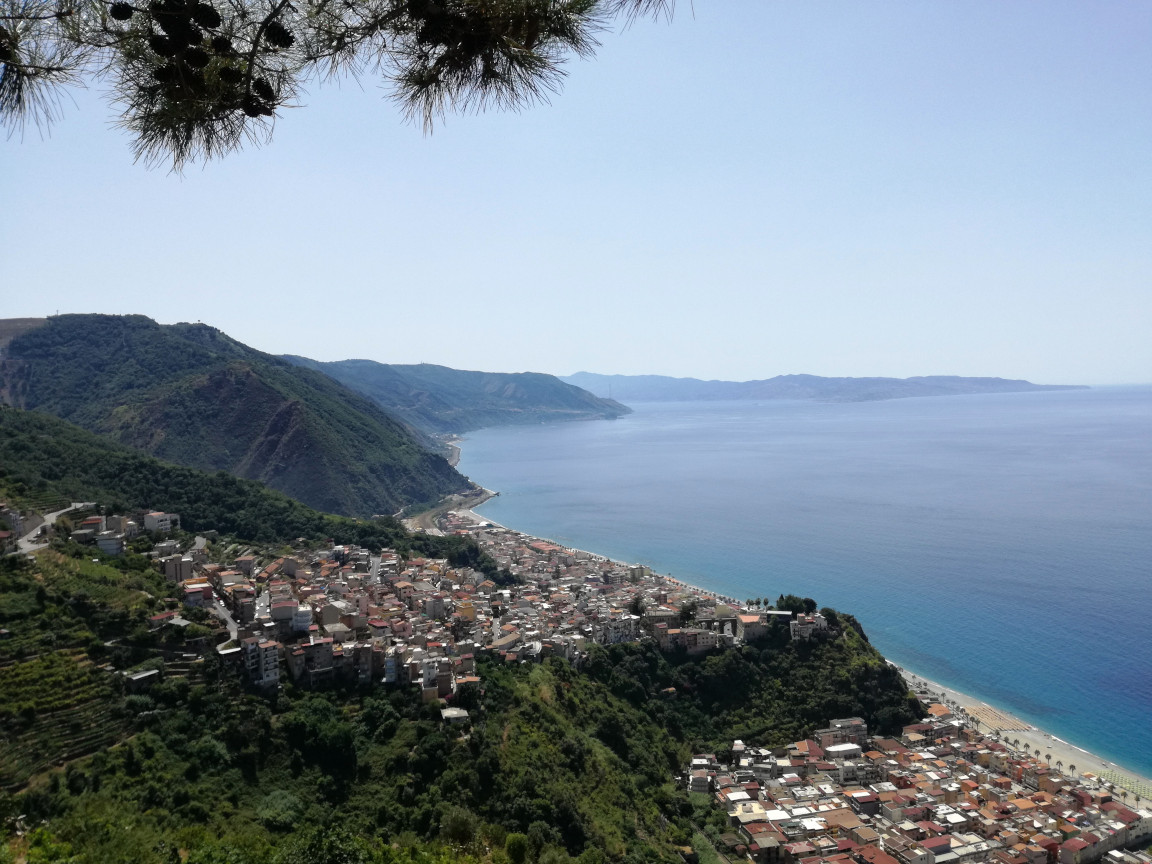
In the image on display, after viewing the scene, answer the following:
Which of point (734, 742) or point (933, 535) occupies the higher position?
point (933, 535)

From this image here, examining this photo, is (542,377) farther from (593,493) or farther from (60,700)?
(60,700)

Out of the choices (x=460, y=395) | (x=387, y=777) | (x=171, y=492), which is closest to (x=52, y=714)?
(x=387, y=777)

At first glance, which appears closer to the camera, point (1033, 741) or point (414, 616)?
point (1033, 741)

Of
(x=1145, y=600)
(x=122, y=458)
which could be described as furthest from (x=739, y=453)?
(x=122, y=458)

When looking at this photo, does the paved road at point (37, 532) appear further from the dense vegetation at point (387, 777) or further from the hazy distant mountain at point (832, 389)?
the hazy distant mountain at point (832, 389)

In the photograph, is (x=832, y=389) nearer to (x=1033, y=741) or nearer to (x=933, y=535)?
(x=933, y=535)

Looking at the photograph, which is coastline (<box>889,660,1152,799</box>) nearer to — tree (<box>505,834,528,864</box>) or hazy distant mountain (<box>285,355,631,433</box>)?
tree (<box>505,834,528,864</box>)

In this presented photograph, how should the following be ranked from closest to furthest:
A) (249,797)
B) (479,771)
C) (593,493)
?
(249,797) < (479,771) < (593,493)
